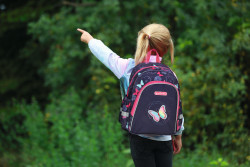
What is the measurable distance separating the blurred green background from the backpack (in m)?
2.10

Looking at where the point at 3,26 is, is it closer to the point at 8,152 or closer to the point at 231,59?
the point at 8,152

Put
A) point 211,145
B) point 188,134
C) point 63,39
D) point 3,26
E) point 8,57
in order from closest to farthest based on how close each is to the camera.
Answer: point 211,145
point 188,134
point 63,39
point 3,26
point 8,57

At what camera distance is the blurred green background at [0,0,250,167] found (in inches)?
191

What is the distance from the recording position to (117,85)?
6512 mm

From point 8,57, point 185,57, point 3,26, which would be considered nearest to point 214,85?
point 185,57

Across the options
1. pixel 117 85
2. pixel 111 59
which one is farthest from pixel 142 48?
pixel 117 85

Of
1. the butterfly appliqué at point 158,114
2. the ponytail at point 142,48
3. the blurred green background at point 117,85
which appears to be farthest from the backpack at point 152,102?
the blurred green background at point 117,85

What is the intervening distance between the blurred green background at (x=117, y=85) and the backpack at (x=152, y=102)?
6.88ft

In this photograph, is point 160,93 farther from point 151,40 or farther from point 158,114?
point 151,40

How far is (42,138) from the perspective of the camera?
5695 mm

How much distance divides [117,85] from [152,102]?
433 centimetres

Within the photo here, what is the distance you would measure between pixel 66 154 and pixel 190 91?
2333 millimetres

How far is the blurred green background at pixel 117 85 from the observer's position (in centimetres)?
486

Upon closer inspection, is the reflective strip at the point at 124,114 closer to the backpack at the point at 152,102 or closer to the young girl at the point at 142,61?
the backpack at the point at 152,102
